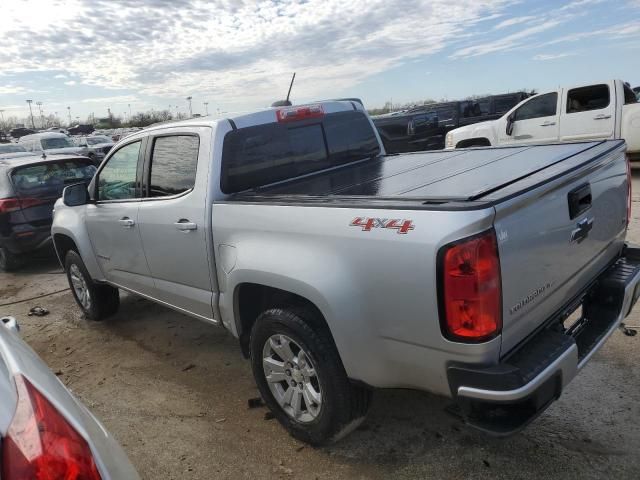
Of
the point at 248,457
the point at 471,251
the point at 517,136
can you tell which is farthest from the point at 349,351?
the point at 517,136

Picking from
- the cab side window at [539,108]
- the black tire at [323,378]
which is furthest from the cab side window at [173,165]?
the cab side window at [539,108]

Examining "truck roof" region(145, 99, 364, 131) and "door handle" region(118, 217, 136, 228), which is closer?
"truck roof" region(145, 99, 364, 131)

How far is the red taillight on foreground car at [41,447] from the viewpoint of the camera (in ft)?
3.93

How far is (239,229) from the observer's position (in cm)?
297

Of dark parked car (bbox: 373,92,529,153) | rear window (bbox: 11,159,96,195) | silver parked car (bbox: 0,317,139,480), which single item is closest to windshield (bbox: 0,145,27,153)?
dark parked car (bbox: 373,92,529,153)

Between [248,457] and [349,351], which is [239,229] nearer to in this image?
[349,351]

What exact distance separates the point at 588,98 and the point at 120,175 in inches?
363

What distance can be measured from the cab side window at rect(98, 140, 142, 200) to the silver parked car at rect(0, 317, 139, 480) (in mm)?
2666

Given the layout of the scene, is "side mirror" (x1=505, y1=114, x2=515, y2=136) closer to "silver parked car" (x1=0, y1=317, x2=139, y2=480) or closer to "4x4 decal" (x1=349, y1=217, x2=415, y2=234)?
"4x4 decal" (x1=349, y1=217, x2=415, y2=234)

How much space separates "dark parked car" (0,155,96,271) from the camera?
734 centimetres

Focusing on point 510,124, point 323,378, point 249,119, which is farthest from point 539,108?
point 323,378

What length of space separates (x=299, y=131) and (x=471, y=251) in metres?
2.12

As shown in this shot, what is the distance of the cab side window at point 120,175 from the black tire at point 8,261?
13.2ft

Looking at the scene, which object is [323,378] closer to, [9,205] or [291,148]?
[291,148]
